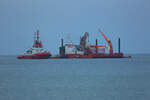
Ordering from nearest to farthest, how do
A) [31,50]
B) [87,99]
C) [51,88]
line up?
[87,99]
[51,88]
[31,50]

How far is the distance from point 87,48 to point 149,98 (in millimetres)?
84276

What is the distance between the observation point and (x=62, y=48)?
106625 mm

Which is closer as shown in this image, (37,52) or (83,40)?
(37,52)

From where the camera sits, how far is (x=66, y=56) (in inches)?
4257

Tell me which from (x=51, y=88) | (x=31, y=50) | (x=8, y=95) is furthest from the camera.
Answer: (x=31, y=50)

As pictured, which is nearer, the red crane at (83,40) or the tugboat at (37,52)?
the tugboat at (37,52)

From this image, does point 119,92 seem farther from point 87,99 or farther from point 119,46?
point 119,46

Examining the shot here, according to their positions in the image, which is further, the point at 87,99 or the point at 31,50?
the point at 31,50

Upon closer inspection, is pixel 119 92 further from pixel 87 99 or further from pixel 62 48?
pixel 62 48

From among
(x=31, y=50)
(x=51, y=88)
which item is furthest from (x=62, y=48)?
(x=51, y=88)

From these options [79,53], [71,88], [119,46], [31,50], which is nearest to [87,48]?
[79,53]

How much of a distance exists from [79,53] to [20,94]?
8185 cm

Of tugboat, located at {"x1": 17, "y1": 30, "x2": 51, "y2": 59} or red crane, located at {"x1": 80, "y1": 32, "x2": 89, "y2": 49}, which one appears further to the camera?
red crane, located at {"x1": 80, "y1": 32, "x2": 89, "y2": 49}

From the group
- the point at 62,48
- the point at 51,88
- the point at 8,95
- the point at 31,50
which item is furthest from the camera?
the point at 62,48
